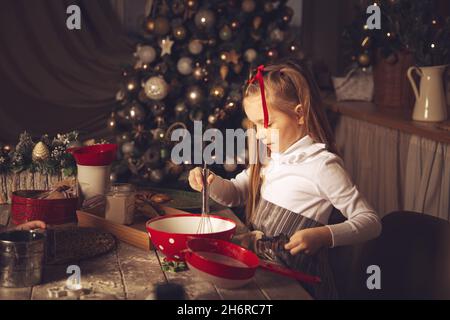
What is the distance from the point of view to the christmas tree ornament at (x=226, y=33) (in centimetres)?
397

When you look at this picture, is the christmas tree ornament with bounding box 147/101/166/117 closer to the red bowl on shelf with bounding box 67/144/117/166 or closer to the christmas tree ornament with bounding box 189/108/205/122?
the christmas tree ornament with bounding box 189/108/205/122

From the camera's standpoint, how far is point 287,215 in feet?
6.33

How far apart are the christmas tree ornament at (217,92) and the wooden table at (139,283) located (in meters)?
2.45

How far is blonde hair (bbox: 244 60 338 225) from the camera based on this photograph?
1922 millimetres

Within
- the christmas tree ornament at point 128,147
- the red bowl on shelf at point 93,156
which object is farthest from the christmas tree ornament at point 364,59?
the red bowl on shelf at point 93,156

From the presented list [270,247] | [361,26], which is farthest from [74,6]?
[270,247]

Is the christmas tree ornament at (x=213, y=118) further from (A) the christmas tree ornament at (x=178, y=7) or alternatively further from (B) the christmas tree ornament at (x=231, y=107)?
(A) the christmas tree ornament at (x=178, y=7)

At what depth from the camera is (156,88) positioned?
13.1 feet

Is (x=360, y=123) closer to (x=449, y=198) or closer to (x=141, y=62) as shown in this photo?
(x=449, y=198)

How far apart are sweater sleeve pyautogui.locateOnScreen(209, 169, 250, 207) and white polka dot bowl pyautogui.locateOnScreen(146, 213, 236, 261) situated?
41 centimetres

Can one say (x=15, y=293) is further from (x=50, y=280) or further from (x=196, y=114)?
(x=196, y=114)

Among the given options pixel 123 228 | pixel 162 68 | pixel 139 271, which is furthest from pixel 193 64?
pixel 139 271

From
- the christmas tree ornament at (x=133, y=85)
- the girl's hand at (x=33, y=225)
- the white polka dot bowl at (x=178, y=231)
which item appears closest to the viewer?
the white polka dot bowl at (x=178, y=231)

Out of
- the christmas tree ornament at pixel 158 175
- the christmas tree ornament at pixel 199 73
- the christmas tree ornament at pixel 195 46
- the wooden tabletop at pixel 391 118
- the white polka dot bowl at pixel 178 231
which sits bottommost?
the christmas tree ornament at pixel 158 175
